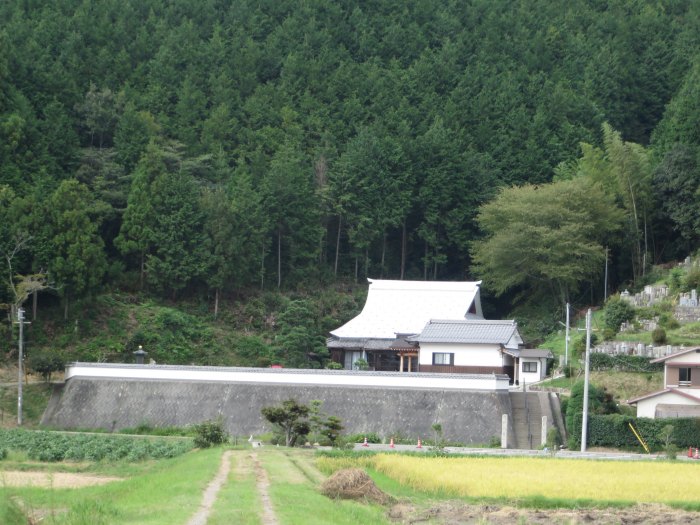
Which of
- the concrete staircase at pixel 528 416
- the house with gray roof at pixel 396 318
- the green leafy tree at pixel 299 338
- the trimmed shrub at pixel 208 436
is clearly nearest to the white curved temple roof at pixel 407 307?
the house with gray roof at pixel 396 318

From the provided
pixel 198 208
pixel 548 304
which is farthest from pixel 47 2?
pixel 548 304

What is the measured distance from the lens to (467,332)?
42.3 meters

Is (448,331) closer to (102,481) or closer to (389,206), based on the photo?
(389,206)

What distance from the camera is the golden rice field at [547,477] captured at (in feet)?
74.7

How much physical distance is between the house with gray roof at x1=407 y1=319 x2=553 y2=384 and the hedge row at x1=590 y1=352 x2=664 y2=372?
8.39 feet

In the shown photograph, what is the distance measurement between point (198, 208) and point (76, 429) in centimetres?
1410

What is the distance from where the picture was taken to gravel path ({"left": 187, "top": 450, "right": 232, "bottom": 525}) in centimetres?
1670

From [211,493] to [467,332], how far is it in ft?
78.4

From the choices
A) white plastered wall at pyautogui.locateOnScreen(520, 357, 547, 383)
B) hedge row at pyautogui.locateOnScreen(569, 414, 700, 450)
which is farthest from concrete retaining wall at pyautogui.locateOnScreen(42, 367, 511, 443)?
white plastered wall at pyautogui.locateOnScreen(520, 357, 547, 383)

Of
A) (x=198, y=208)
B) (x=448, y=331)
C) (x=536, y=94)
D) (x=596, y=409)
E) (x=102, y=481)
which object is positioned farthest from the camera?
(x=536, y=94)

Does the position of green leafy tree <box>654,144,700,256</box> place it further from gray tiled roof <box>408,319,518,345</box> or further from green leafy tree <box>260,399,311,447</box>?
green leafy tree <box>260,399,311,447</box>

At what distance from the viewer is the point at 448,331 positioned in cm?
4253

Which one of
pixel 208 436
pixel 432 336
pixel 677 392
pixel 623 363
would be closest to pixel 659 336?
pixel 623 363

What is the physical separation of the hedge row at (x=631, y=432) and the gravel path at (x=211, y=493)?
13.3 meters
